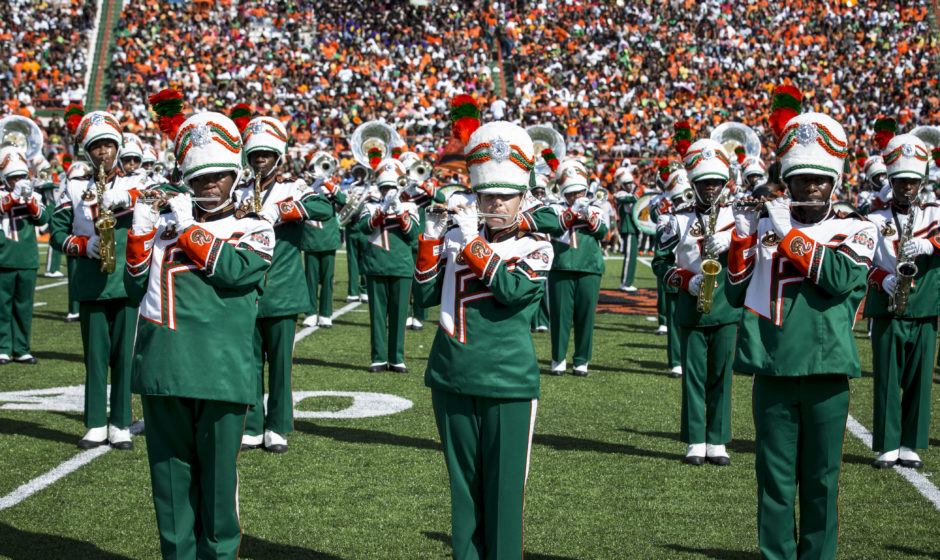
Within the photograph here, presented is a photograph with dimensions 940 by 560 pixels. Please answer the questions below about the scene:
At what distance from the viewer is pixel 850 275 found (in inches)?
160

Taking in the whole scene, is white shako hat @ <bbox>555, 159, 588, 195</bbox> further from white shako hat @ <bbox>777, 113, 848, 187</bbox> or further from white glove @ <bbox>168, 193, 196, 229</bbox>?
white glove @ <bbox>168, 193, 196, 229</bbox>

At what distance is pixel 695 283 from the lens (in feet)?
20.5

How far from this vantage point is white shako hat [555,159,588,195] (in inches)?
407

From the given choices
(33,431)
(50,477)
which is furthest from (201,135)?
(33,431)

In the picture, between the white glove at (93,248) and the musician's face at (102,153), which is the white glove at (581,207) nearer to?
the musician's face at (102,153)

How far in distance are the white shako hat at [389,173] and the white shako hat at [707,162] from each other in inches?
211

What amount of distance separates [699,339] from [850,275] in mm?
2482

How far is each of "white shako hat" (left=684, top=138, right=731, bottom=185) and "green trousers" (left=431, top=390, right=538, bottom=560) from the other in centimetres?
279

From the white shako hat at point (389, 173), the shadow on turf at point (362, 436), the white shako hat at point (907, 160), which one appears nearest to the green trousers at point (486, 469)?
the shadow on turf at point (362, 436)

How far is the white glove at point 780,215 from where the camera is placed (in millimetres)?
4148

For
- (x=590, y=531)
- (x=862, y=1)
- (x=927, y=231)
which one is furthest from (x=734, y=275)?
(x=862, y=1)

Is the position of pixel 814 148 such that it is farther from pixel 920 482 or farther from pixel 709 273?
pixel 920 482

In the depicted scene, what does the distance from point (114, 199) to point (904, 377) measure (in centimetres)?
506

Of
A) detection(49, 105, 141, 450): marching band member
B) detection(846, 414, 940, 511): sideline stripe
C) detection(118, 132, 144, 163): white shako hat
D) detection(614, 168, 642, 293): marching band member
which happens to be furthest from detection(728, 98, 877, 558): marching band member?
detection(614, 168, 642, 293): marching band member
